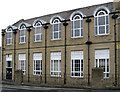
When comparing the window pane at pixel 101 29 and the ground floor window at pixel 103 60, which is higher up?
the window pane at pixel 101 29

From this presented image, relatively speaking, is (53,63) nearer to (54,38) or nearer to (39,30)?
(54,38)

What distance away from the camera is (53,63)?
2658cm

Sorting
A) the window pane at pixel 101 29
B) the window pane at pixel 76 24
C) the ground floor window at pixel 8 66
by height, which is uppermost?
the window pane at pixel 76 24

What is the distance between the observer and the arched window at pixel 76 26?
967 inches

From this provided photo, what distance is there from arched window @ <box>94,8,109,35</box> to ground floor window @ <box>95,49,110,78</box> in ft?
6.83

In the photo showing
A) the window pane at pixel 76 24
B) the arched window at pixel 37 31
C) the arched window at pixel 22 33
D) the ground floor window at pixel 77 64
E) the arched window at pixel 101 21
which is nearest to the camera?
the arched window at pixel 101 21

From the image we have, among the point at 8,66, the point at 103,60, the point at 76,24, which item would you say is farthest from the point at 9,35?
the point at 103,60

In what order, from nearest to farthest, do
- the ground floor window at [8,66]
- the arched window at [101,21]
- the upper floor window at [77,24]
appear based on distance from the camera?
the arched window at [101,21]
the upper floor window at [77,24]
the ground floor window at [8,66]

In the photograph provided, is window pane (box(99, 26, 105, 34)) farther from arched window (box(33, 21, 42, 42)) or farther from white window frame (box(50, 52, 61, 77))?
arched window (box(33, 21, 42, 42))

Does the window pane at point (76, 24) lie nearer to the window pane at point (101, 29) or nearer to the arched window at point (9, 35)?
the window pane at point (101, 29)

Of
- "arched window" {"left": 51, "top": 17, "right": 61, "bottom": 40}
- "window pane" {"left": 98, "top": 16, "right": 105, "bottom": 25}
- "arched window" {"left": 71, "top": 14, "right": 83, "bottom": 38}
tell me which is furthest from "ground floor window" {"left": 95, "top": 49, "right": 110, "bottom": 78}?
"arched window" {"left": 51, "top": 17, "right": 61, "bottom": 40}

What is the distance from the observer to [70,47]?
2500 cm

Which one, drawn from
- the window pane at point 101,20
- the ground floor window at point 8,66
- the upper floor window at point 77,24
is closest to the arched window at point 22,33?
the ground floor window at point 8,66

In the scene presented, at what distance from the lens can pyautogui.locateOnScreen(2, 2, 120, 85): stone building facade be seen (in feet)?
72.6
